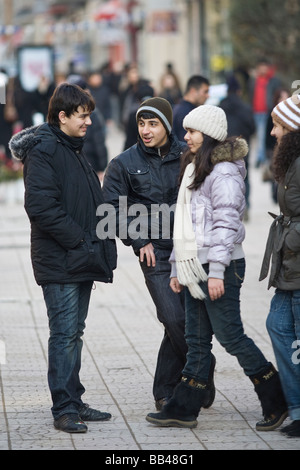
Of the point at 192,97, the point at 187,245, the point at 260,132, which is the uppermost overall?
the point at 192,97

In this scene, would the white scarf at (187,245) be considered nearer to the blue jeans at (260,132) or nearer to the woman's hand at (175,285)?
the woman's hand at (175,285)

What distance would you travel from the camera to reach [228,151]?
5836mm

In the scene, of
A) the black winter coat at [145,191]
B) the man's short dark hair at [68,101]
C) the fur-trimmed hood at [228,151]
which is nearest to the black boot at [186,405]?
the black winter coat at [145,191]

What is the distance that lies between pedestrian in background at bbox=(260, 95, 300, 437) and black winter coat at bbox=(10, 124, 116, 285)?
92 centimetres

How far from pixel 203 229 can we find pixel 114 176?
721 millimetres

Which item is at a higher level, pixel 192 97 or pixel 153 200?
pixel 192 97

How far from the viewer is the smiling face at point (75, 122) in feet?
19.7

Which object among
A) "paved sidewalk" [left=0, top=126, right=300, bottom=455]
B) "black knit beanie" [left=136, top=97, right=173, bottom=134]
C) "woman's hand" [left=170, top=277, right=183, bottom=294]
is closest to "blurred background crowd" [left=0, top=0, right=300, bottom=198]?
"paved sidewalk" [left=0, top=126, right=300, bottom=455]

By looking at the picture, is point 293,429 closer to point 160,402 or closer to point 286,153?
point 160,402

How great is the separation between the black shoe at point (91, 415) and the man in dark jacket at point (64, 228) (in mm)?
89

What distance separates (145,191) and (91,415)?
4.17 feet

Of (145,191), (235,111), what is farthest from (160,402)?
(235,111)
